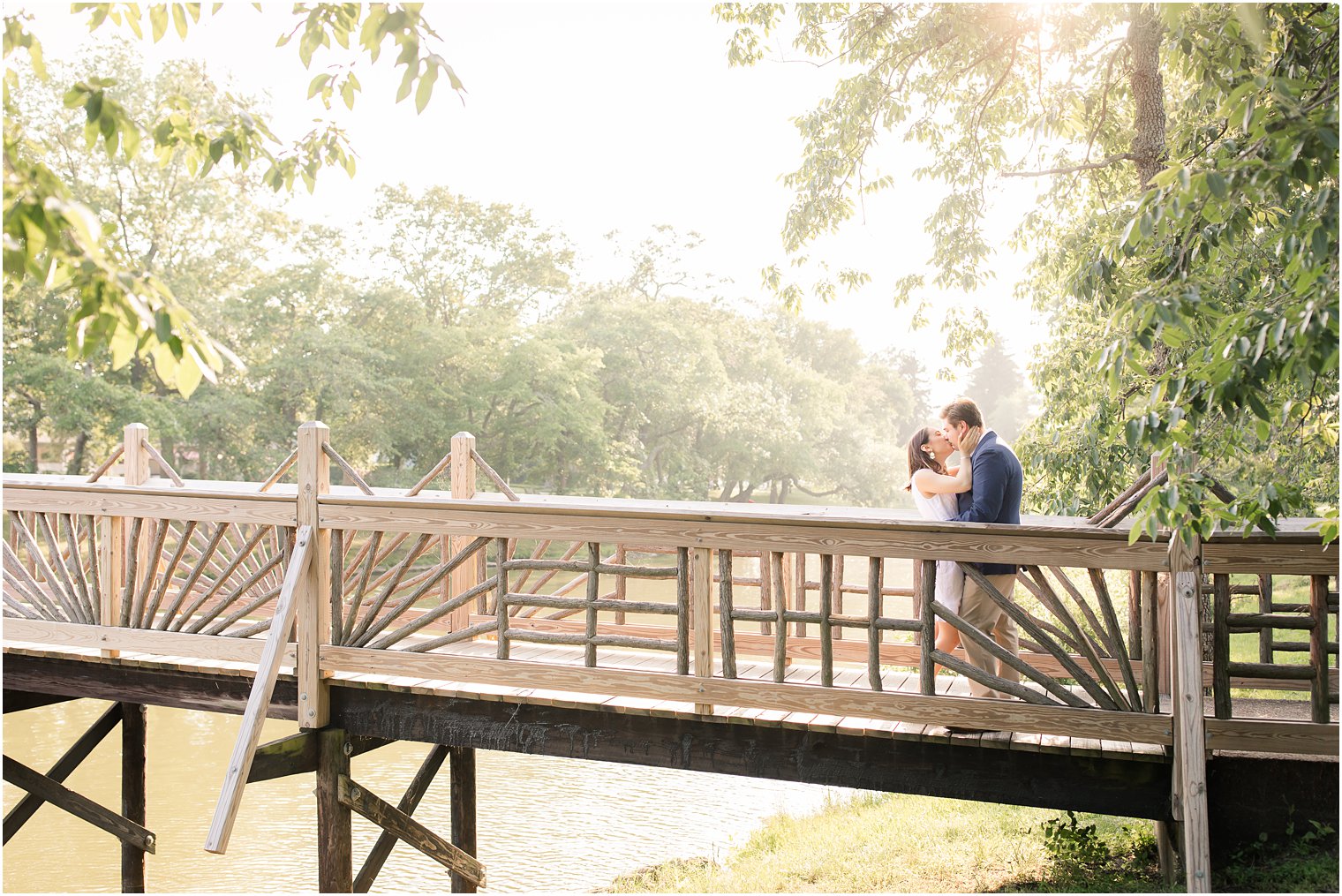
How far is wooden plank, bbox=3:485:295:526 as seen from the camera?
577cm

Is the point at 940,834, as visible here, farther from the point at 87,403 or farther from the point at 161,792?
the point at 87,403

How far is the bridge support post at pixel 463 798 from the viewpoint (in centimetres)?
756

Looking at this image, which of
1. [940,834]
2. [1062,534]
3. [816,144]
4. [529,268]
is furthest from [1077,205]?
[529,268]

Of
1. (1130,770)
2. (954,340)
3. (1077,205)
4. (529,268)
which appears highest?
(529,268)

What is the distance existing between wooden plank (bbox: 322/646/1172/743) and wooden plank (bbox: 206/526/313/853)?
1.03 feet

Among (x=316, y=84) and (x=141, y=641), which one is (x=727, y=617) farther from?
(x=141, y=641)

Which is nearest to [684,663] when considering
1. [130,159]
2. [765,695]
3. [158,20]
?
[765,695]

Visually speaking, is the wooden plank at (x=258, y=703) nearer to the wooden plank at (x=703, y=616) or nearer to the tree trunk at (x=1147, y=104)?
the wooden plank at (x=703, y=616)

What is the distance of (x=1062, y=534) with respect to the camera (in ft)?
14.5

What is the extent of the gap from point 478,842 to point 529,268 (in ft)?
77.6

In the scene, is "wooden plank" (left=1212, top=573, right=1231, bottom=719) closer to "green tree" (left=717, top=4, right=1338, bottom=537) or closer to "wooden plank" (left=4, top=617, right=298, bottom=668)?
"green tree" (left=717, top=4, right=1338, bottom=537)

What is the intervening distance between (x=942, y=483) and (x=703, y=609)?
1281 millimetres

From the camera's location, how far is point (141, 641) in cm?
A: 618

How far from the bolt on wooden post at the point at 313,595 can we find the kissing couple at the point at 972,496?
3094 millimetres
